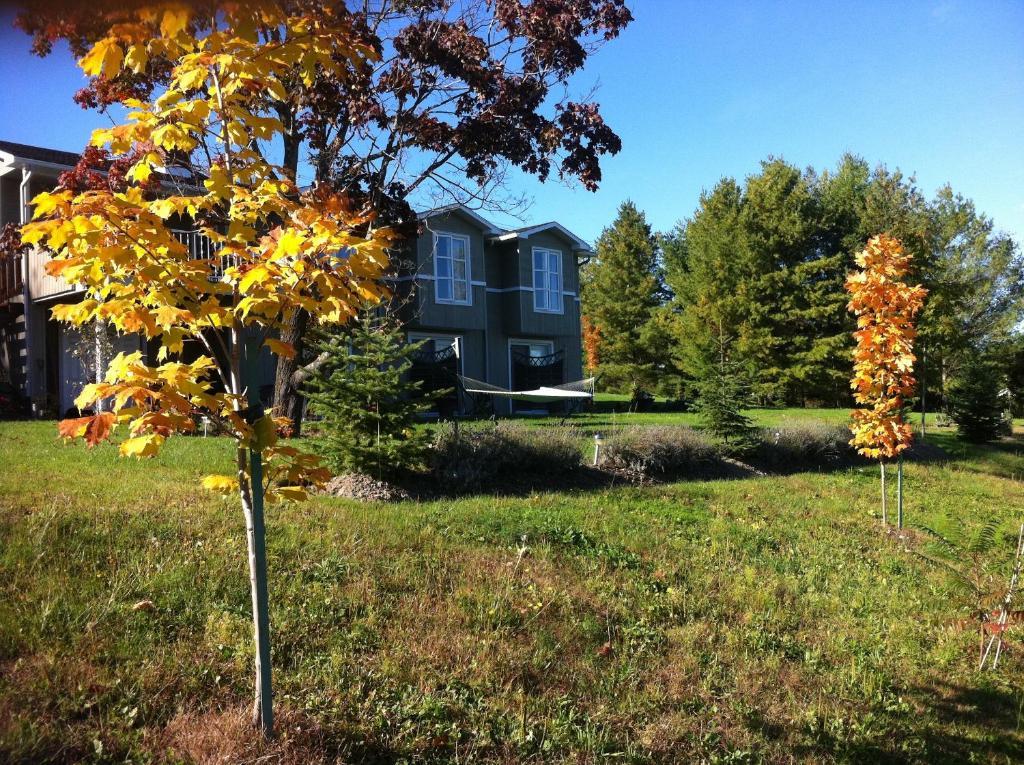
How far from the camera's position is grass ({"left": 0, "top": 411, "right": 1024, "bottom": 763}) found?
3621 mm

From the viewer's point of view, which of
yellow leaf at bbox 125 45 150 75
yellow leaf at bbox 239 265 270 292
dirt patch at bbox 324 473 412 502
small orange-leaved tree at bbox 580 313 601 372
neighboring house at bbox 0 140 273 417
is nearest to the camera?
yellow leaf at bbox 125 45 150 75

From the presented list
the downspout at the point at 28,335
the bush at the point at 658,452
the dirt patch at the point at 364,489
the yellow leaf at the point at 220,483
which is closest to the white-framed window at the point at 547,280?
the bush at the point at 658,452

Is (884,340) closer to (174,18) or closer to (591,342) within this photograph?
(174,18)

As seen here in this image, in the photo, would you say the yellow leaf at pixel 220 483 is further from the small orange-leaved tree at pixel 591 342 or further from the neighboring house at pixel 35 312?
the small orange-leaved tree at pixel 591 342

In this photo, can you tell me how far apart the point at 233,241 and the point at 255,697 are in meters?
2.06

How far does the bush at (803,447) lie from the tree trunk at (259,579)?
11.2m

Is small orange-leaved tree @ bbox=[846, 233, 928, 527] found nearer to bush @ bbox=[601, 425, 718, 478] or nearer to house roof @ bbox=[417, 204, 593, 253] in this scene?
bush @ bbox=[601, 425, 718, 478]

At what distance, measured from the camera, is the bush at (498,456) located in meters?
9.11

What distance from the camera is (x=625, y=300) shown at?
43.3m

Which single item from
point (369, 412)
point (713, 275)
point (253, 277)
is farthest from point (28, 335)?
point (713, 275)

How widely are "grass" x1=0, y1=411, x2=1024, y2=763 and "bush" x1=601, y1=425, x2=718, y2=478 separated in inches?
128

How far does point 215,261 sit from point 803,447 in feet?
41.5

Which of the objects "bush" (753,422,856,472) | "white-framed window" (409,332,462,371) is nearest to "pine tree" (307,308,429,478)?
"bush" (753,422,856,472)

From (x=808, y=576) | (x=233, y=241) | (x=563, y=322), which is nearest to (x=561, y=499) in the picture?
(x=808, y=576)
